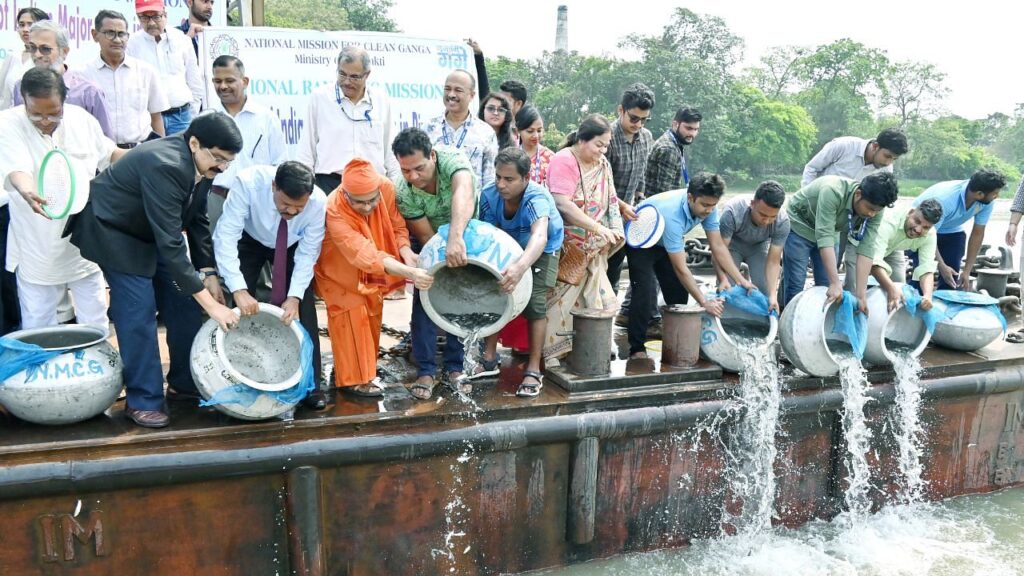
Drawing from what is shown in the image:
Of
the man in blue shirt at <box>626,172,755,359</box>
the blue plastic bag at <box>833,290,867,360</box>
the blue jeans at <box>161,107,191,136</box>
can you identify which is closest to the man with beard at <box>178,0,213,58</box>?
the blue jeans at <box>161,107,191,136</box>

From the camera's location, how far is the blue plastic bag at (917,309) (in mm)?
4719

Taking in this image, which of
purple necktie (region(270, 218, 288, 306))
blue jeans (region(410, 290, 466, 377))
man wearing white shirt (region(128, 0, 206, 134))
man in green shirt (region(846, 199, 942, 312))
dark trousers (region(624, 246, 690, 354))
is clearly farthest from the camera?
man wearing white shirt (region(128, 0, 206, 134))

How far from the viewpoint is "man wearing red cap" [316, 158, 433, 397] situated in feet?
11.8

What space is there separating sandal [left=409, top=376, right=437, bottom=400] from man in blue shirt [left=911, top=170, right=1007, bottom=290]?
343cm

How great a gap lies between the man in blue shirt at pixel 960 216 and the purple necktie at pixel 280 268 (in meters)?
3.99

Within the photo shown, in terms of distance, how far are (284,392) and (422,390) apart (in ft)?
2.35

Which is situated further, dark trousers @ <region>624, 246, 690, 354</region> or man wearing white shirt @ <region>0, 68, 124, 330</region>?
dark trousers @ <region>624, 246, 690, 354</region>

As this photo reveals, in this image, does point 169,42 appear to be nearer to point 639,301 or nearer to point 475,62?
point 475,62

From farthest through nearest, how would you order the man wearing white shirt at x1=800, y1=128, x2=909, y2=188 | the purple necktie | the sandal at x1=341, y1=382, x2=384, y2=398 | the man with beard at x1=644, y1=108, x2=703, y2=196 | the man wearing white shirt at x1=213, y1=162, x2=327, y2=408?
the man with beard at x1=644, y1=108, x2=703, y2=196 → the man wearing white shirt at x1=800, y1=128, x2=909, y2=188 → the sandal at x1=341, y1=382, x2=384, y2=398 → the purple necktie → the man wearing white shirt at x1=213, y1=162, x2=327, y2=408

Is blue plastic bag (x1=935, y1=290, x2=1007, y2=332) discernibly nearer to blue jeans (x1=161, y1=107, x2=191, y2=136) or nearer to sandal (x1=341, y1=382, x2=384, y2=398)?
sandal (x1=341, y1=382, x2=384, y2=398)

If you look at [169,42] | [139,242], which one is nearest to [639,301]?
[139,242]

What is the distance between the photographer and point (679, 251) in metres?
4.31

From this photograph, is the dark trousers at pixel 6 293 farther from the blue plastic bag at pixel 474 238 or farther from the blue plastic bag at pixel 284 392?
the blue plastic bag at pixel 474 238

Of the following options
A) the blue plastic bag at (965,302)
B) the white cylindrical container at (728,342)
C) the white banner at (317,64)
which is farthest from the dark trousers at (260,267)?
the blue plastic bag at (965,302)
